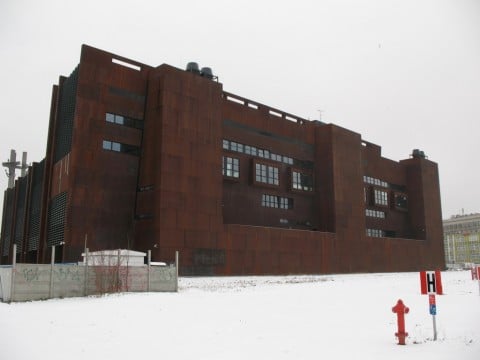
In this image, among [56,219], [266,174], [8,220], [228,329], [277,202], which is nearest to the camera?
[228,329]

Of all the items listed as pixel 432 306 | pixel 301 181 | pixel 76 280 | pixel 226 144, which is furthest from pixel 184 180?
pixel 432 306

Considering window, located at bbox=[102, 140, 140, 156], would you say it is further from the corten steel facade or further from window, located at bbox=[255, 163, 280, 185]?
window, located at bbox=[255, 163, 280, 185]

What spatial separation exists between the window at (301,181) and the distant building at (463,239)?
115203mm

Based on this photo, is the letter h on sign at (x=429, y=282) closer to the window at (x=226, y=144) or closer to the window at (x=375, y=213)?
the window at (x=226, y=144)

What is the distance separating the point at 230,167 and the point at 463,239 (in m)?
143

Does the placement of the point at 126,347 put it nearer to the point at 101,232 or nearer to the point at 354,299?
the point at 354,299

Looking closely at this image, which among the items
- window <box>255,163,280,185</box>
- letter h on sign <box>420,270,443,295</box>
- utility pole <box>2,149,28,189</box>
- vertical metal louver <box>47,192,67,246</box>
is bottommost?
letter h on sign <box>420,270,443,295</box>

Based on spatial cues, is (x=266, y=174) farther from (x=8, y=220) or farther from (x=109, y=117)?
(x=8, y=220)

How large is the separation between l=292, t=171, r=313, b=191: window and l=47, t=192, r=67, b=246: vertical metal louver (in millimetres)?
26983

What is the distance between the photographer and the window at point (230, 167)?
5150 centimetres

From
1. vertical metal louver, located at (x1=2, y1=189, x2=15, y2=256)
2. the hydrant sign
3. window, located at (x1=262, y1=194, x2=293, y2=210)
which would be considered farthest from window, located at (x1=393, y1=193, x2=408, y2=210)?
the hydrant sign

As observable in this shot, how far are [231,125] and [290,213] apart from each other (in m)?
13.7

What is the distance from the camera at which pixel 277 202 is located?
58.1 m

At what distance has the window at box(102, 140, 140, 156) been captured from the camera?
145 feet
